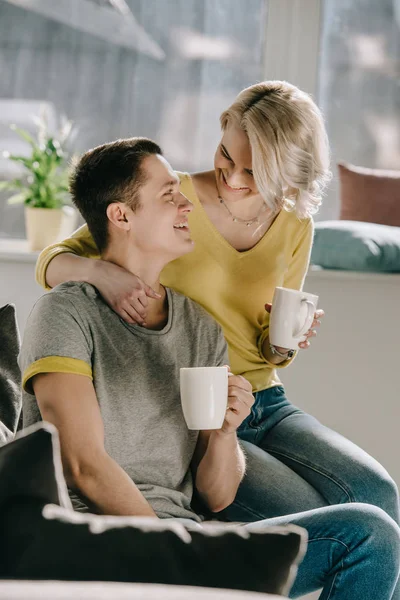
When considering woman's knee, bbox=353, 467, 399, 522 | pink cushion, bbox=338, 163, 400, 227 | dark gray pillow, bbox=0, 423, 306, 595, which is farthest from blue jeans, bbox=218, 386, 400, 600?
pink cushion, bbox=338, 163, 400, 227

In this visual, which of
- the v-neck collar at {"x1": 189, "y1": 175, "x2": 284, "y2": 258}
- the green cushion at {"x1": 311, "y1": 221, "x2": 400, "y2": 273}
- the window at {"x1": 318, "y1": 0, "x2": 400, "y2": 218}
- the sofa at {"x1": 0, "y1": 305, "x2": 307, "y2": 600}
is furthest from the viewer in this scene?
the window at {"x1": 318, "y1": 0, "x2": 400, "y2": 218}

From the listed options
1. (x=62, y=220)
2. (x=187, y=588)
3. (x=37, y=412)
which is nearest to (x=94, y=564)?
(x=187, y=588)

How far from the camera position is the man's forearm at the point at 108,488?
1237mm

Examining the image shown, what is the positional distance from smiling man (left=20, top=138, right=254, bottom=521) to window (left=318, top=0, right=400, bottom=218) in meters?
1.58

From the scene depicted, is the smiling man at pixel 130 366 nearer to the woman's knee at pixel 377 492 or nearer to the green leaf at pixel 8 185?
the woman's knee at pixel 377 492

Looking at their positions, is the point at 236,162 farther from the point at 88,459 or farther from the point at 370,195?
the point at 370,195

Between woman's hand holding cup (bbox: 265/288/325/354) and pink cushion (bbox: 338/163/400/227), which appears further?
pink cushion (bbox: 338/163/400/227)

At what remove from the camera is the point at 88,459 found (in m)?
1.24

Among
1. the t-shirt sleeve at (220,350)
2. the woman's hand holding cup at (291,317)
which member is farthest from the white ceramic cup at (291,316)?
the t-shirt sleeve at (220,350)

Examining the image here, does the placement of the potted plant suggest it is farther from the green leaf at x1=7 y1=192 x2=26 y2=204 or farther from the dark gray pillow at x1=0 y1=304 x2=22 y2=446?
the dark gray pillow at x1=0 y1=304 x2=22 y2=446

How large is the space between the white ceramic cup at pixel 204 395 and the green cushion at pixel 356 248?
4.46ft

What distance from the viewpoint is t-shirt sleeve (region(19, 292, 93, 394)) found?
129 cm

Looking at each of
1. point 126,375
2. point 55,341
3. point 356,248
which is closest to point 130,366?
point 126,375

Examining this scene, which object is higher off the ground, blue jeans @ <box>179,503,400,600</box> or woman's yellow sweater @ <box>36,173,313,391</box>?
woman's yellow sweater @ <box>36,173,313,391</box>
